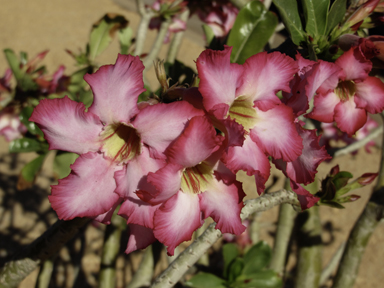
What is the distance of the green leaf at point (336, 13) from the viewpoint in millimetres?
734

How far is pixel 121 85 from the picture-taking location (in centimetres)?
55

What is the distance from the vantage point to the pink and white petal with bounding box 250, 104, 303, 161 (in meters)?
0.54

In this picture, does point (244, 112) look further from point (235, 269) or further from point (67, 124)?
point (235, 269)

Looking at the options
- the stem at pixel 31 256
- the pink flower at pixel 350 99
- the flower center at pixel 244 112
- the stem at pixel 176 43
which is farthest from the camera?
the stem at pixel 176 43

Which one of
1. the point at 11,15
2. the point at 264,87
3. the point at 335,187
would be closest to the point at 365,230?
the point at 335,187

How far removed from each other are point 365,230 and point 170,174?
37.2 inches

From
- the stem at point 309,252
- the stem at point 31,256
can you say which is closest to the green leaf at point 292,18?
the stem at point 31,256

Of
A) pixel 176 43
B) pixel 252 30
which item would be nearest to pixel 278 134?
pixel 252 30

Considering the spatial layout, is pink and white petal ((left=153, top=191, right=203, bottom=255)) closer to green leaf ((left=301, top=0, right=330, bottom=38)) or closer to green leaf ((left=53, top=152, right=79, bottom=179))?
green leaf ((left=301, top=0, right=330, bottom=38))

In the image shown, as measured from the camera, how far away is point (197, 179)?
1.91ft

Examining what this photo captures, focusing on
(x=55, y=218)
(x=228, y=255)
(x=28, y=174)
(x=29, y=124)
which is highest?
(x=29, y=124)

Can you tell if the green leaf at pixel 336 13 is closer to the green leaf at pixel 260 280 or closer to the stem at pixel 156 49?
the stem at pixel 156 49

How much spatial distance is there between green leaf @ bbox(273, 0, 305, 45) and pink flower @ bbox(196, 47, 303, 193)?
21 centimetres

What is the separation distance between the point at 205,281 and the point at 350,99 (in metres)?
0.84
